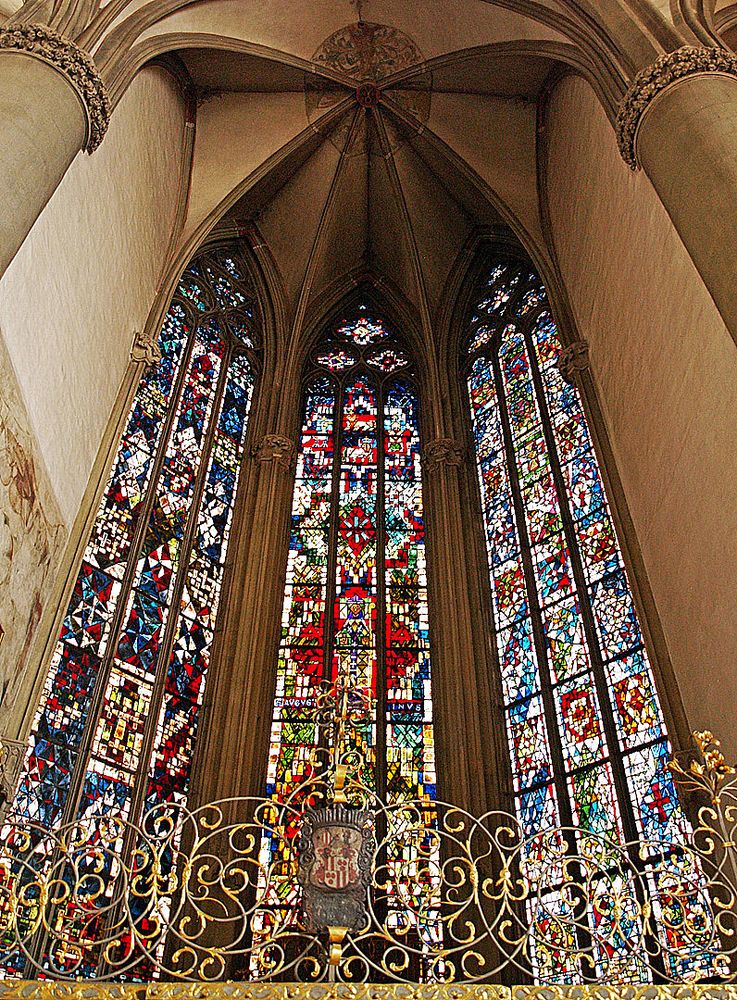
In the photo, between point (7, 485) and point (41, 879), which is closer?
point (41, 879)

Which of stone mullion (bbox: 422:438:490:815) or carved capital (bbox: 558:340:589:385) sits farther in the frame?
carved capital (bbox: 558:340:589:385)

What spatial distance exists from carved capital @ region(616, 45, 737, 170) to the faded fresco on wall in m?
4.56

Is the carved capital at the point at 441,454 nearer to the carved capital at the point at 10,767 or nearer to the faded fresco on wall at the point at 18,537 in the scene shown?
the faded fresco on wall at the point at 18,537

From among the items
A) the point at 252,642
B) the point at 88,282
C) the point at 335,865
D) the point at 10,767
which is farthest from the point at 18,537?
the point at 335,865

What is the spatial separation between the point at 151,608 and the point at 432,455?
3666 millimetres

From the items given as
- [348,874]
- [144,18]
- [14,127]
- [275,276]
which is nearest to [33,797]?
[348,874]

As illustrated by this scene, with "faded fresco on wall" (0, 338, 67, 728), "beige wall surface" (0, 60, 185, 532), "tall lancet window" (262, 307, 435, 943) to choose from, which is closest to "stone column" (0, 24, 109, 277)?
"beige wall surface" (0, 60, 185, 532)

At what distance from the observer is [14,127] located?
6215 millimetres

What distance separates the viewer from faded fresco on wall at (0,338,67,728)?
664cm

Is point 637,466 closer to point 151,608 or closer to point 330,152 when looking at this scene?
point 151,608

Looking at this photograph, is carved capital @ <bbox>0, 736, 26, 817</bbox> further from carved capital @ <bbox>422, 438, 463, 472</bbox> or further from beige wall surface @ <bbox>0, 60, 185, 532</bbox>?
carved capital @ <bbox>422, 438, 463, 472</bbox>

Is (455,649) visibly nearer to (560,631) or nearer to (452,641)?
(452,641)

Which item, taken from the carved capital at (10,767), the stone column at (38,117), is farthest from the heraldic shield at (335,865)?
the stone column at (38,117)

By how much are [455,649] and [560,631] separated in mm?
1017
